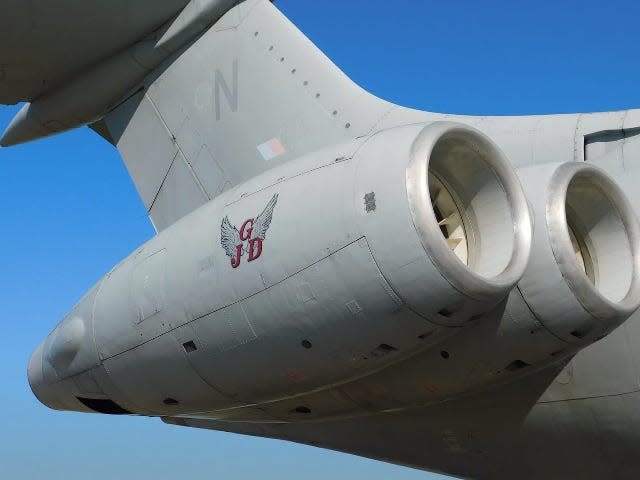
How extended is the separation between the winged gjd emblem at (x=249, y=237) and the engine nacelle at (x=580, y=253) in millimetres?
1490

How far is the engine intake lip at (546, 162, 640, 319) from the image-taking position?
465cm

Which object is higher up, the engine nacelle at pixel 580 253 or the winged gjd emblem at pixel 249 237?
the winged gjd emblem at pixel 249 237

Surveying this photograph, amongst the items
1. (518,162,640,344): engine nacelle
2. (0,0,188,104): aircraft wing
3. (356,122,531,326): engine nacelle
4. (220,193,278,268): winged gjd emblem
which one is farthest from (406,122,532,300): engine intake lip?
(0,0,188,104): aircraft wing

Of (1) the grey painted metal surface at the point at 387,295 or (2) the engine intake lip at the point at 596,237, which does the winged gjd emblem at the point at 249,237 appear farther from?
(2) the engine intake lip at the point at 596,237

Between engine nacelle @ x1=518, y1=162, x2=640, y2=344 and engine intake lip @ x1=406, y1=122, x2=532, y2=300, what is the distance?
0.59 ft

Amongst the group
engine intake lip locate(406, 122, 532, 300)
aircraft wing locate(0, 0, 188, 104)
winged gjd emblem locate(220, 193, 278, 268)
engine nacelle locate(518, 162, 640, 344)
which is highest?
aircraft wing locate(0, 0, 188, 104)

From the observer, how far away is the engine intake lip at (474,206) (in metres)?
4.33

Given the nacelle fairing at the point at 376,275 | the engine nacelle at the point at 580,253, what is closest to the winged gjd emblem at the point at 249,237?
the nacelle fairing at the point at 376,275

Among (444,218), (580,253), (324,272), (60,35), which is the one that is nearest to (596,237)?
(580,253)

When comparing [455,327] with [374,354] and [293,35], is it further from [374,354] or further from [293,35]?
[293,35]

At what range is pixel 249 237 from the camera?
5.07m

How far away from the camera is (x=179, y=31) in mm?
7562

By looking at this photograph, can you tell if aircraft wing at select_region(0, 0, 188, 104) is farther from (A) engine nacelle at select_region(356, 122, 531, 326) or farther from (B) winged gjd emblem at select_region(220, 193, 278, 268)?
(A) engine nacelle at select_region(356, 122, 531, 326)

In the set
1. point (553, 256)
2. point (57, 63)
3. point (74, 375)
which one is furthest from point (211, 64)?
point (553, 256)
